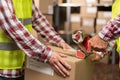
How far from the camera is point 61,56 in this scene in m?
1.24

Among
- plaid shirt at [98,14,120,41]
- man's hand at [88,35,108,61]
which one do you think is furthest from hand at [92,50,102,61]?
plaid shirt at [98,14,120,41]

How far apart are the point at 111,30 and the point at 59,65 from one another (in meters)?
0.33

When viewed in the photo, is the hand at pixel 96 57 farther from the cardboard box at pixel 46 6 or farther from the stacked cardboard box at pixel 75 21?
the stacked cardboard box at pixel 75 21

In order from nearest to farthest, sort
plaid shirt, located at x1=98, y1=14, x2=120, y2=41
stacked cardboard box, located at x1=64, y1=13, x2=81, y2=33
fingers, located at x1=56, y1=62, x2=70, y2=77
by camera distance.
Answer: fingers, located at x1=56, y1=62, x2=70, y2=77
plaid shirt, located at x1=98, y1=14, x2=120, y2=41
stacked cardboard box, located at x1=64, y1=13, x2=81, y2=33

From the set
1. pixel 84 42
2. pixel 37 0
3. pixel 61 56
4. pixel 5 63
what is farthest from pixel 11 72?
pixel 37 0

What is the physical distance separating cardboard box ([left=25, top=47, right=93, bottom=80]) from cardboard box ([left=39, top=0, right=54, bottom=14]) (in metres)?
2.72

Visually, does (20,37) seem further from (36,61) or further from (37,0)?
(37,0)

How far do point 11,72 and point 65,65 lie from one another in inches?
13.5

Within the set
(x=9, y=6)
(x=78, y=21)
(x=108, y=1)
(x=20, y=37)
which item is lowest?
(x=78, y=21)

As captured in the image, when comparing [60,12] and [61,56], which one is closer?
[61,56]

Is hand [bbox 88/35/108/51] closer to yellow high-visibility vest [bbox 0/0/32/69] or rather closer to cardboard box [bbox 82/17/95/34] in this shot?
yellow high-visibility vest [bbox 0/0/32/69]

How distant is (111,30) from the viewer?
1.27 m

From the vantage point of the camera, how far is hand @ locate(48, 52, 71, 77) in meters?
1.16

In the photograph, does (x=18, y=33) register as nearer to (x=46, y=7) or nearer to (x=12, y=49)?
(x=12, y=49)
